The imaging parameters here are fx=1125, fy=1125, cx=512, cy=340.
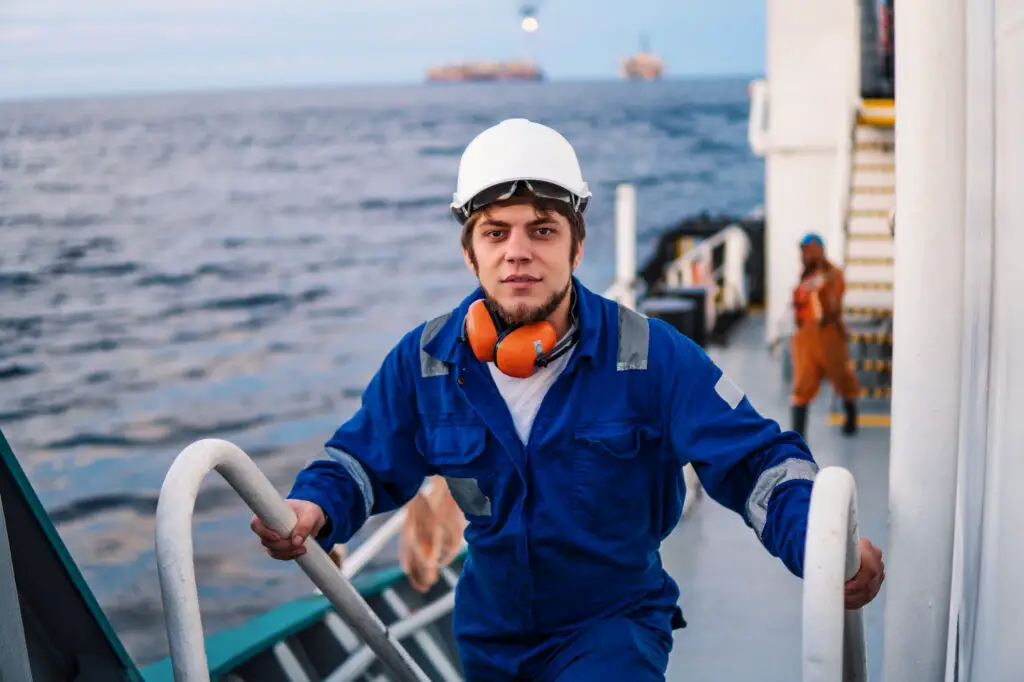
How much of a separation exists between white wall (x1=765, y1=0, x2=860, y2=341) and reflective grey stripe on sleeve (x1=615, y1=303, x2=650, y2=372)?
11.0 metres

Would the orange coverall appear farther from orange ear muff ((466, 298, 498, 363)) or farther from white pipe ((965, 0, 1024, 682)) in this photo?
white pipe ((965, 0, 1024, 682))

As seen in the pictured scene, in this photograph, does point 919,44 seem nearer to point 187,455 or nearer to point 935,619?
point 935,619

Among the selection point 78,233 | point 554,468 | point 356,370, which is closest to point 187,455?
point 554,468

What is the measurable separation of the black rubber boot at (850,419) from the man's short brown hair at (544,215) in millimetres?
7508

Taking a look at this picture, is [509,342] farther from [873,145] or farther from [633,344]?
[873,145]

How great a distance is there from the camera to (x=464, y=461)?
107 inches

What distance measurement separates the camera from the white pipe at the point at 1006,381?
2.12 metres

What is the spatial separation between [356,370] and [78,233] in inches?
1308

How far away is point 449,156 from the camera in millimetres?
93438

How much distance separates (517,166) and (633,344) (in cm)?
51

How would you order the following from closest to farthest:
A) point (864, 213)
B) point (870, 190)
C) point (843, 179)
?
point (843, 179) < point (864, 213) < point (870, 190)

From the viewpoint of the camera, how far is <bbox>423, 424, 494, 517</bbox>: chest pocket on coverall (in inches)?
107

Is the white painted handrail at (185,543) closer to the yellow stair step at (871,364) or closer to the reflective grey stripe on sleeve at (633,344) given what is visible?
the reflective grey stripe on sleeve at (633,344)

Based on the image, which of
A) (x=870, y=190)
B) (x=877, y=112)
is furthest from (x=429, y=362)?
(x=870, y=190)
